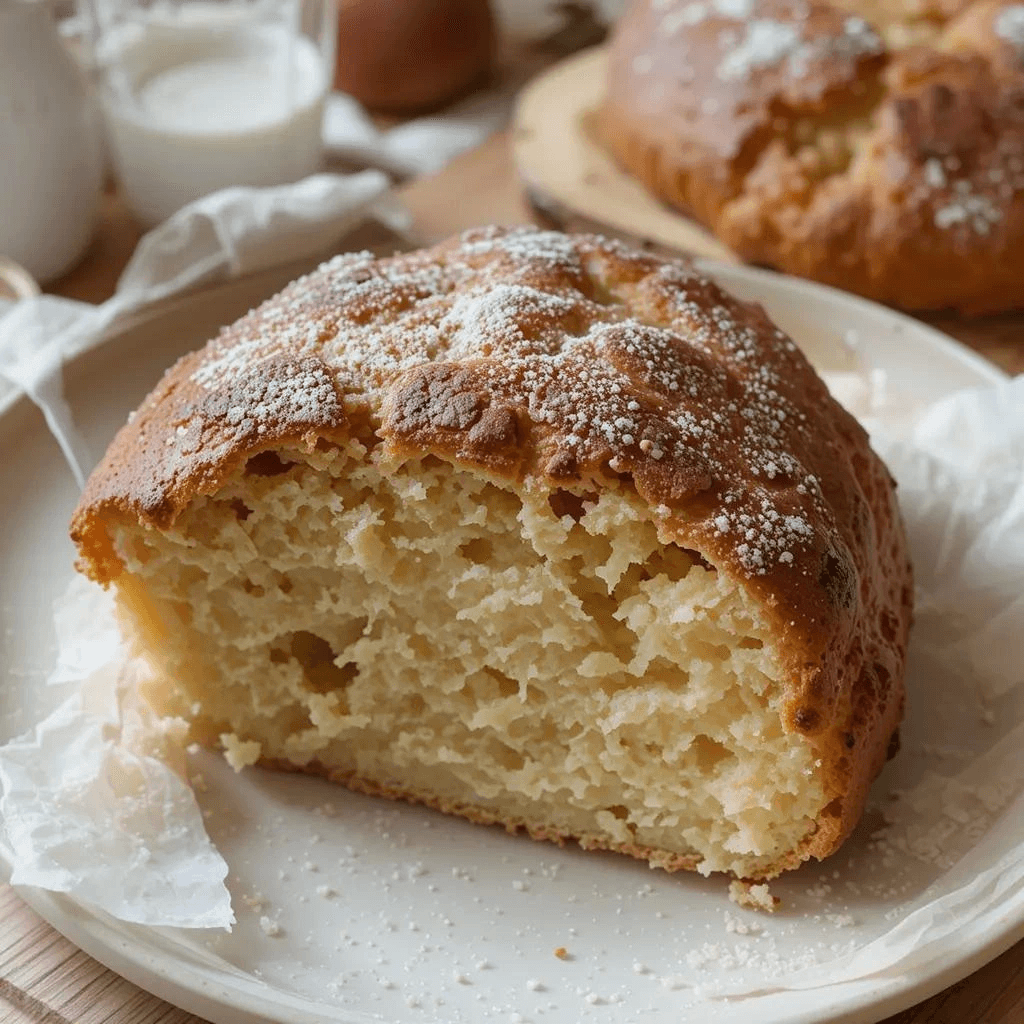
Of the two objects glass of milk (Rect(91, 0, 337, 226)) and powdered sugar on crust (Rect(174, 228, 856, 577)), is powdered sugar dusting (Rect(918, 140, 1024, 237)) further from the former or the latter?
glass of milk (Rect(91, 0, 337, 226))

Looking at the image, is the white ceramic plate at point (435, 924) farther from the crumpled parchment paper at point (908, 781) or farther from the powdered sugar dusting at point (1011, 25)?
the powdered sugar dusting at point (1011, 25)

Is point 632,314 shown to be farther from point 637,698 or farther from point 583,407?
point 637,698

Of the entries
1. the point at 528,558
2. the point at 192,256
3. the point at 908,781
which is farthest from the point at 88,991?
the point at 192,256

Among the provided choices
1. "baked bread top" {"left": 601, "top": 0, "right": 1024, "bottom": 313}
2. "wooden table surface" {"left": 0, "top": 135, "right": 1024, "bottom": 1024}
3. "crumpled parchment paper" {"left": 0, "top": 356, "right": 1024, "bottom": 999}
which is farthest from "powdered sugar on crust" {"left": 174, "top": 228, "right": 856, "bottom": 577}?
"baked bread top" {"left": 601, "top": 0, "right": 1024, "bottom": 313}

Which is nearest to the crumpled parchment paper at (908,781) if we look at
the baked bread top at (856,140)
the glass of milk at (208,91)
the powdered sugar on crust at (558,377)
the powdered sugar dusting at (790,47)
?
the powdered sugar on crust at (558,377)

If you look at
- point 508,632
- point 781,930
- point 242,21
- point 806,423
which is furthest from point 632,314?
point 242,21

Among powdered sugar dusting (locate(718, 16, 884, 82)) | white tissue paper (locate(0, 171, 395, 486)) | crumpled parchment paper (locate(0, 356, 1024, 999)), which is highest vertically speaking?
white tissue paper (locate(0, 171, 395, 486))
